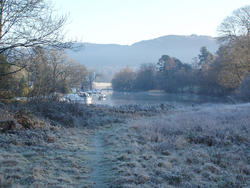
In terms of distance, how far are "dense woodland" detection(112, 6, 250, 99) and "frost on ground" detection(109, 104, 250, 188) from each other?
24654 mm

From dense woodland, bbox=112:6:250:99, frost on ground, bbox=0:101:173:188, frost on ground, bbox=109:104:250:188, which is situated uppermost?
dense woodland, bbox=112:6:250:99

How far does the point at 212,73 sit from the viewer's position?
49.8m

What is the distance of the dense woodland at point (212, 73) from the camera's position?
3431 cm

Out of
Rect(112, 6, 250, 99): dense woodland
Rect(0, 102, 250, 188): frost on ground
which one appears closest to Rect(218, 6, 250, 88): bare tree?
Rect(112, 6, 250, 99): dense woodland

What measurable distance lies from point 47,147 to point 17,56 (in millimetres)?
4386

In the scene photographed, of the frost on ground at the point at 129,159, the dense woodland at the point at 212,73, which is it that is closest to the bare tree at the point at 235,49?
the dense woodland at the point at 212,73

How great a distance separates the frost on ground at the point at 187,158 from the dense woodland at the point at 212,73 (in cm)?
2465

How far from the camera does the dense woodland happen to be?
113ft

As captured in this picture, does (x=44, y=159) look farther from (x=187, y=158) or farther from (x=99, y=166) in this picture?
(x=187, y=158)

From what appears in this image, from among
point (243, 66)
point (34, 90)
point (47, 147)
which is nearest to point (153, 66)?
point (243, 66)

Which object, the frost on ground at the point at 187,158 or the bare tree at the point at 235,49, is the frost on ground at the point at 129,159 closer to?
the frost on ground at the point at 187,158

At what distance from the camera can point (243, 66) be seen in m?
35.7

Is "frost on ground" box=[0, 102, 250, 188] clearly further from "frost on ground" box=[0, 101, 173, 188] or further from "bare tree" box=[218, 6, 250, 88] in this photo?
"bare tree" box=[218, 6, 250, 88]

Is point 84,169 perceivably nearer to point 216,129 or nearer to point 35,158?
point 35,158
